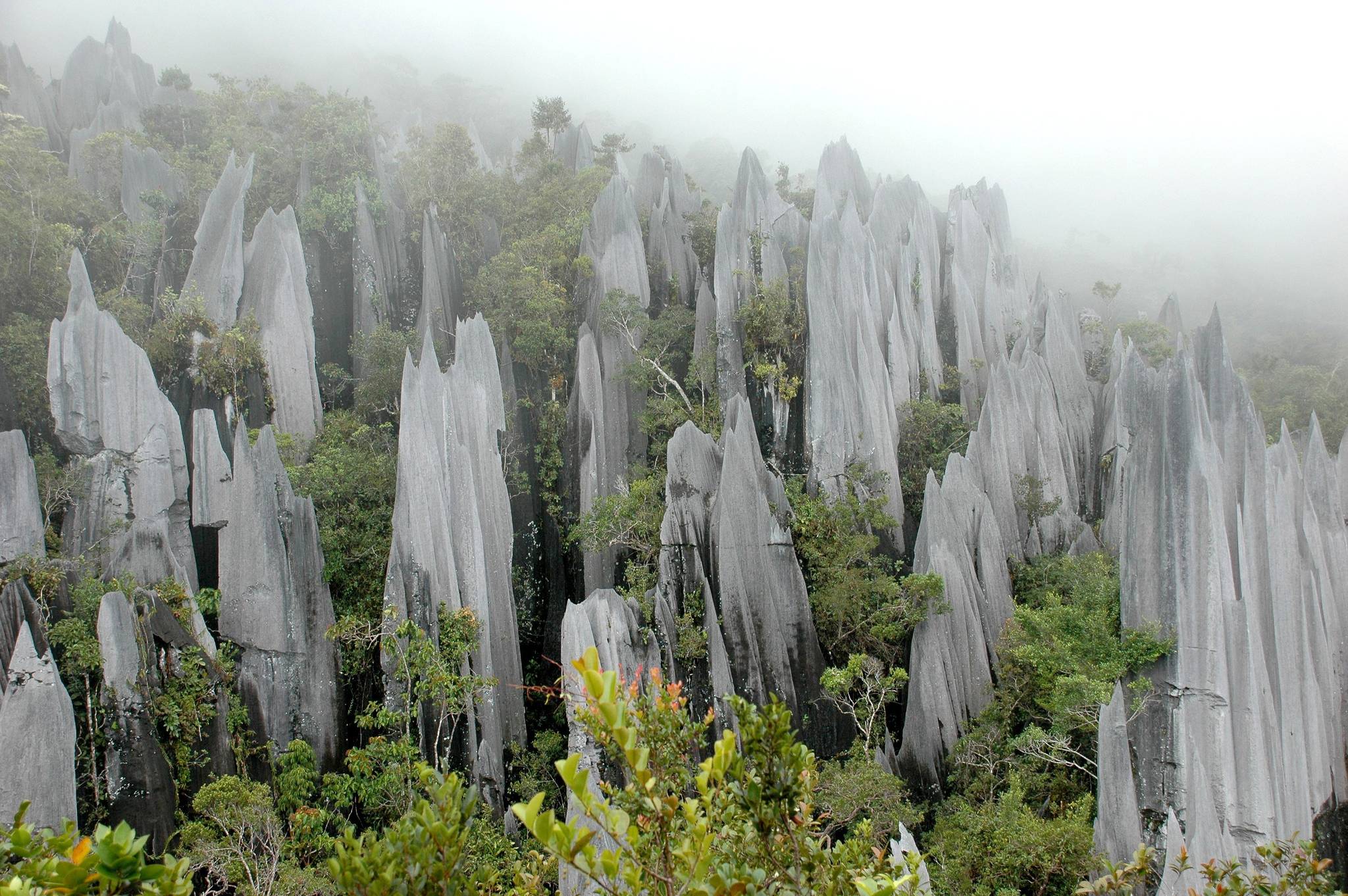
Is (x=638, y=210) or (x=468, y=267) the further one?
(x=638, y=210)

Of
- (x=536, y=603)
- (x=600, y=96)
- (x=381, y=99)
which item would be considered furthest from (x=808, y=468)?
(x=600, y=96)

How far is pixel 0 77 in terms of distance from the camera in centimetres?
2347

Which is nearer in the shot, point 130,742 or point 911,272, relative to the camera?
point 130,742

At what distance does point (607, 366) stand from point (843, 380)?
6.22 m

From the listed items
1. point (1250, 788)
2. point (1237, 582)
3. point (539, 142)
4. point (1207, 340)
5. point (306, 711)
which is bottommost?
point (1250, 788)

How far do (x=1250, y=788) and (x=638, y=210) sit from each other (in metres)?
21.1

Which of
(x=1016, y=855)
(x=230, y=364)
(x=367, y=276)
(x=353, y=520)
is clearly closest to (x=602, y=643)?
(x=353, y=520)

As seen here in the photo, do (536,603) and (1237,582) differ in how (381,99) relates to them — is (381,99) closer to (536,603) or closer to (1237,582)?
(536,603)

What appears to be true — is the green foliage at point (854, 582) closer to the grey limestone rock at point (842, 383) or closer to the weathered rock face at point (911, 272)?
the grey limestone rock at point (842, 383)

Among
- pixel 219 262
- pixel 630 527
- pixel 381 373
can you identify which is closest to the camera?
pixel 630 527

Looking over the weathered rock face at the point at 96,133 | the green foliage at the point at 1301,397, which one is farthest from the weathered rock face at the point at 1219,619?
the weathered rock face at the point at 96,133

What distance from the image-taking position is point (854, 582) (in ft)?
50.7

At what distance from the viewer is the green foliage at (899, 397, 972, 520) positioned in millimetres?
19422

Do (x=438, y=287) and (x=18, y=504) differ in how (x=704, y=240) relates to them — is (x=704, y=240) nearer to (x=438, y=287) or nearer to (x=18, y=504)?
(x=438, y=287)
